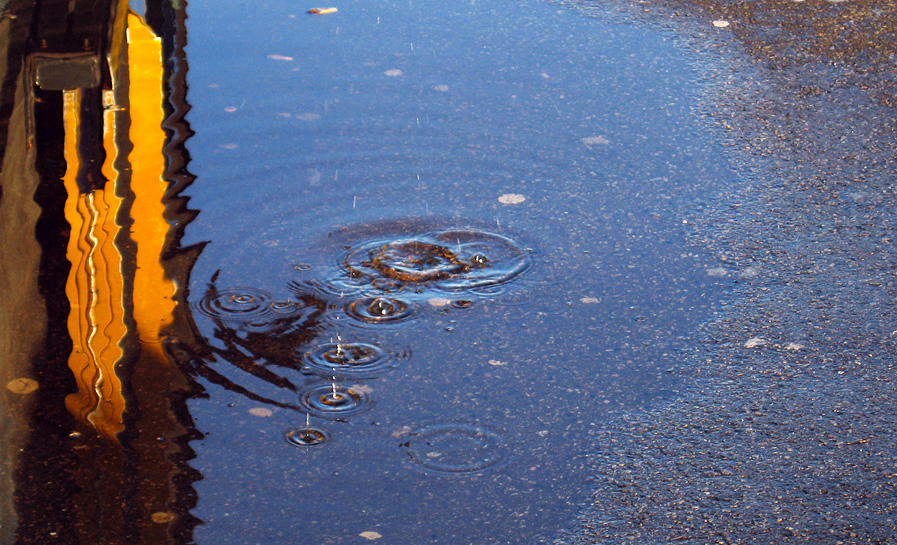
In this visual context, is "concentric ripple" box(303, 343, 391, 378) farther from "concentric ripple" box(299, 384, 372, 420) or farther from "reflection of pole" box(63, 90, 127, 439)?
"reflection of pole" box(63, 90, 127, 439)

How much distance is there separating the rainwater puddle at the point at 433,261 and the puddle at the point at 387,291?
12 millimetres

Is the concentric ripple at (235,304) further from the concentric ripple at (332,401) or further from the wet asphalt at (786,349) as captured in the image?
the wet asphalt at (786,349)

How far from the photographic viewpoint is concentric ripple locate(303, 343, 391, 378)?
3.40 meters

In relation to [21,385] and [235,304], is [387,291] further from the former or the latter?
[21,385]

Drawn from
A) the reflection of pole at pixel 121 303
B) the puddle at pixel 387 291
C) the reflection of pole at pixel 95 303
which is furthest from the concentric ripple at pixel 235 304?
the reflection of pole at pixel 95 303

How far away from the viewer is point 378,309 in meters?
3.77

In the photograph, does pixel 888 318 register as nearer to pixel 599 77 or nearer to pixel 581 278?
pixel 581 278

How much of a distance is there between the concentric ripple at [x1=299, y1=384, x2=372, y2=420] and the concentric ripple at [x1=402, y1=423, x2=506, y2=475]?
238 millimetres

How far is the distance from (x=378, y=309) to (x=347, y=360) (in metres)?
0.36

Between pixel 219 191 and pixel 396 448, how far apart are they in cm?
203

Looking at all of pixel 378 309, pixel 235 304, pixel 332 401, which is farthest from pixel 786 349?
pixel 235 304

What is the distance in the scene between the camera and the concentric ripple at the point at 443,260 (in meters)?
3.96

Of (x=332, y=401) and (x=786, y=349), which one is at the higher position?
(x=786, y=349)

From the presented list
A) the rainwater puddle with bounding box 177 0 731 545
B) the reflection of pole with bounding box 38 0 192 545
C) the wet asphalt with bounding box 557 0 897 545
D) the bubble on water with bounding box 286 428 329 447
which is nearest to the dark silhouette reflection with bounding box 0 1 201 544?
the reflection of pole with bounding box 38 0 192 545
